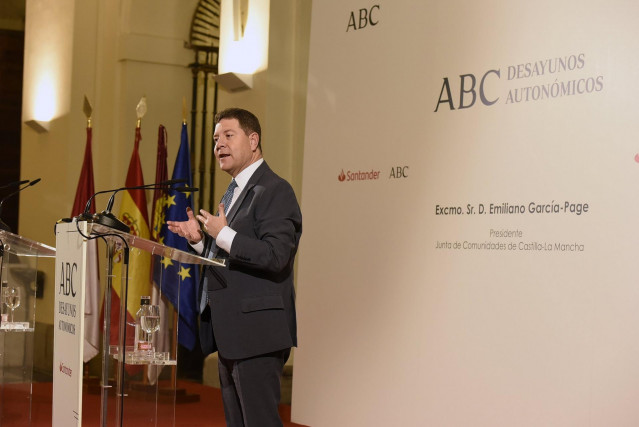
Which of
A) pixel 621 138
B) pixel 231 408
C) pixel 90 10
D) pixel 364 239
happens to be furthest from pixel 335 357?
pixel 90 10

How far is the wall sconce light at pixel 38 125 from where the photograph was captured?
28.0ft

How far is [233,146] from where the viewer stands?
3234mm

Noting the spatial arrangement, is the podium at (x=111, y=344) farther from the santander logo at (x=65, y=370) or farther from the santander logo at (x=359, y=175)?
the santander logo at (x=359, y=175)

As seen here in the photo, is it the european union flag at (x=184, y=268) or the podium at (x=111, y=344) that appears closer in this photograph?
the podium at (x=111, y=344)

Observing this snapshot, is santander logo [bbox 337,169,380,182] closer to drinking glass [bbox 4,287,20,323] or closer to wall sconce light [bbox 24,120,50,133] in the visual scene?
drinking glass [bbox 4,287,20,323]

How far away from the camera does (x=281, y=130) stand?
6508mm

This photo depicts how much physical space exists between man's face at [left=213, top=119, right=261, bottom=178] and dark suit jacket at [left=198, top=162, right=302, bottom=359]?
0.09 meters

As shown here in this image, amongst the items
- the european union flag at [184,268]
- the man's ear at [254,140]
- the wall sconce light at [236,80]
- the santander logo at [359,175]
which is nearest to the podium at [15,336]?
the european union flag at [184,268]

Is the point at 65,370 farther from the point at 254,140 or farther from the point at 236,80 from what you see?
the point at 236,80

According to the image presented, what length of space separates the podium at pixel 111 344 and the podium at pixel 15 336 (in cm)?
139

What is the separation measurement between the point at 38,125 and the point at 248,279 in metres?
6.19

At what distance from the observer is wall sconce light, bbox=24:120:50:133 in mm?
8523

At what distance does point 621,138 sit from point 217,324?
5.81 feet

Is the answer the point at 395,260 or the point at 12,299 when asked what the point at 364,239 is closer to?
the point at 395,260
